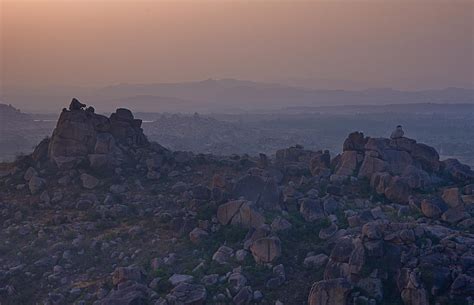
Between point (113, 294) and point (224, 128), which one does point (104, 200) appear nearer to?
point (113, 294)

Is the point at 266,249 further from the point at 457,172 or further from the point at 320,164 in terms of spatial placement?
the point at 457,172

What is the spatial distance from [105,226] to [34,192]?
5076 mm

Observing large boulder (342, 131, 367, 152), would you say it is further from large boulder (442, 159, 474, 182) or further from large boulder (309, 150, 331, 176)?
large boulder (442, 159, 474, 182)

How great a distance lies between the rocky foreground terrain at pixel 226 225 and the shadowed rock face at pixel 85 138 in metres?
0.06

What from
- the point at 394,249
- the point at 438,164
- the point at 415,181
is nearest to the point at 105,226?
the point at 394,249

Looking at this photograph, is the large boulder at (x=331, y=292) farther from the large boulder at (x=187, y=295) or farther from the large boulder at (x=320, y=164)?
the large boulder at (x=320, y=164)

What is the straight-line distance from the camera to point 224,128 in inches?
3917

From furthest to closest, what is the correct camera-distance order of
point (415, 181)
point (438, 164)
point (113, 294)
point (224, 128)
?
point (224, 128), point (438, 164), point (415, 181), point (113, 294)

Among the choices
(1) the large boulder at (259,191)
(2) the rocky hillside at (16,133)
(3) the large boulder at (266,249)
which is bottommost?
(2) the rocky hillside at (16,133)

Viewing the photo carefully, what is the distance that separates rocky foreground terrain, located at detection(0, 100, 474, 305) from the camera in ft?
52.9

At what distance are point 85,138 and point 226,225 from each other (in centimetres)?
1032

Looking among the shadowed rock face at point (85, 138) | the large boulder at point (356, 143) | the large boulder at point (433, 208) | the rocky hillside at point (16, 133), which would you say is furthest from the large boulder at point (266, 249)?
the rocky hillside at point (16, 133)

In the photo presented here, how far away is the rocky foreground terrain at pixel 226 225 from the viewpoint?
16125 millimetres

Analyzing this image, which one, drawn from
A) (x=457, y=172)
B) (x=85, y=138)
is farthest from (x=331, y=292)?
(x=85, y=138)
